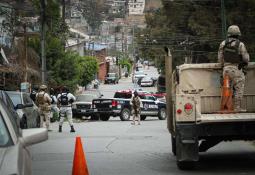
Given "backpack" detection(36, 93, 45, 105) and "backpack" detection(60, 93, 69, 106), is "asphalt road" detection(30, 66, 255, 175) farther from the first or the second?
"backpack" detection(36, 93, 45, 105)

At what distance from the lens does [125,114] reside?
1523 inches

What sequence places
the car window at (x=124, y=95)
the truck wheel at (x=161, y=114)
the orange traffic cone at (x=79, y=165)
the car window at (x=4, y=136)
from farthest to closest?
1. the car window at (x=124, y=95)
2. the truck wheel at (x=161, y=114)
3. the orange traffic cone at (x=79, y=165)
4. the car window at (x=4, y=136)

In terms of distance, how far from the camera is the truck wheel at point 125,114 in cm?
3850

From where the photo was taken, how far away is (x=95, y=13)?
75062 millimetres

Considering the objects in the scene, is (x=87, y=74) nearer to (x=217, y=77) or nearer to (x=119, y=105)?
(x=119, y=105)

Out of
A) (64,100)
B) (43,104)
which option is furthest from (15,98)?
(43,104)

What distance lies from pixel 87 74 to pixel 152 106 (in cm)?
4454

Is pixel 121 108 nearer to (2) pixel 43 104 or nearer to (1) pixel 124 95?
(1) pixel 124 95

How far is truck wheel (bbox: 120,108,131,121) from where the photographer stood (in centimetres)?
3850

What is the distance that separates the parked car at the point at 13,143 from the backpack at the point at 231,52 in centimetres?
620

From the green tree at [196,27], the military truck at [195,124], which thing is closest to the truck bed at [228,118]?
the military truck at [195,124]

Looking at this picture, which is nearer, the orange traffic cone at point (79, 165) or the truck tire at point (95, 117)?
the orange traffic cone at point (79, 165)

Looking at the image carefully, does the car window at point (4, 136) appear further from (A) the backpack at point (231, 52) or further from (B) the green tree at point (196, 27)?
(B) the green tree at point (196, 27)

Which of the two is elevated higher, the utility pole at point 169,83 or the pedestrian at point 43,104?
the utility pole at point 169,83
